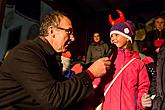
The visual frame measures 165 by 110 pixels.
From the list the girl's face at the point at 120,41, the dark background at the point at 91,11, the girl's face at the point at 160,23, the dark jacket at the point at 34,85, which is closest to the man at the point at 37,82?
the dark jacket at the point at 34,85

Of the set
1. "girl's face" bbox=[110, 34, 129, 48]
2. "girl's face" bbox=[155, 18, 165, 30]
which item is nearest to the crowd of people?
"girl's face" bbox=[110, 34, 129, 48]

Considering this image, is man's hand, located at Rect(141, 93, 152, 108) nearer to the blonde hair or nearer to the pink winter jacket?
the pink winter jacket

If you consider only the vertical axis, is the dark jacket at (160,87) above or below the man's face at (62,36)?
below

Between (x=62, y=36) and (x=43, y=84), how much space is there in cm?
42

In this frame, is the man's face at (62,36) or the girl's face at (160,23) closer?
the man's face at (62,36)

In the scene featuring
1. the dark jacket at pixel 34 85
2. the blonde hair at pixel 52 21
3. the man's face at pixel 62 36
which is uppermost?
the blonde hair at pixel 52 21

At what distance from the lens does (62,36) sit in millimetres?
2090

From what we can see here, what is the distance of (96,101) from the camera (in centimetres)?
238

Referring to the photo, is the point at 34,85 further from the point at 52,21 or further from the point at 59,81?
the point at 52,21

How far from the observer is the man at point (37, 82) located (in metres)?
1.80

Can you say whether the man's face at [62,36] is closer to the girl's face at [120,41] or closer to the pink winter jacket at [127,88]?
the pink winter jacket at [127,88]

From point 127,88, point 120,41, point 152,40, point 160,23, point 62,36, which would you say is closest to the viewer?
point 62,36

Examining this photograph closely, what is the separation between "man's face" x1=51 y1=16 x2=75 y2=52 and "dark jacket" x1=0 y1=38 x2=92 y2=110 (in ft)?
0.50

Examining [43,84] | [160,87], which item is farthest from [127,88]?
[43,84]
